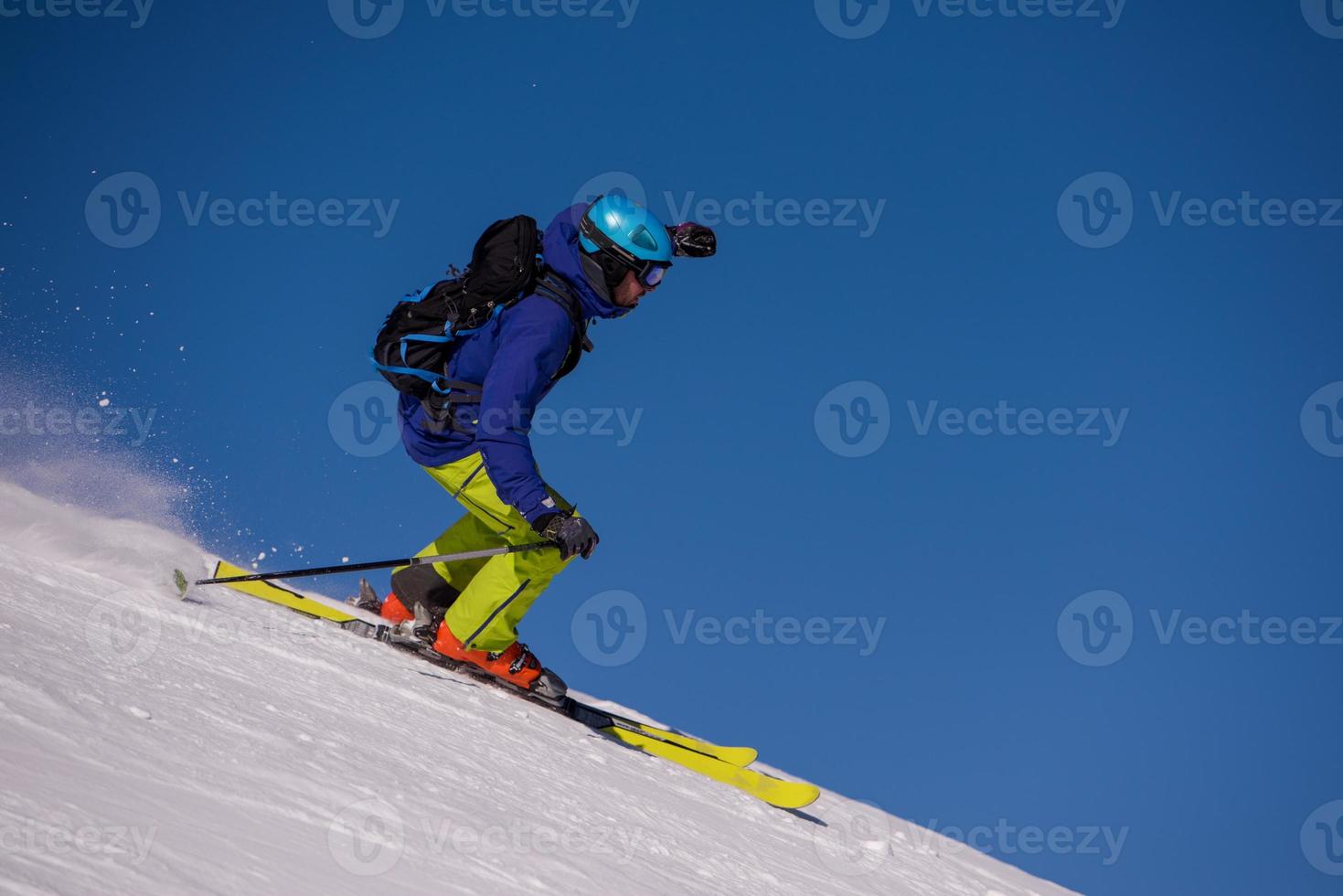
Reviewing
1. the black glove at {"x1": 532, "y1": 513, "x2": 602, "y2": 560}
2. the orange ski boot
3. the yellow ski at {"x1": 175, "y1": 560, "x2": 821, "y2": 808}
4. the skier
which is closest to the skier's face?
the skier

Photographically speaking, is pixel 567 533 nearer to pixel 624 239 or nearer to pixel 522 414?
pixel 522 414

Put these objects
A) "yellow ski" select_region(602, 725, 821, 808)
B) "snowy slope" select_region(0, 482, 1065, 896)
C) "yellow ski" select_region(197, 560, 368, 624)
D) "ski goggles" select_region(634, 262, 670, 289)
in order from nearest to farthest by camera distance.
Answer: "snowy slope" select_region(0, 482, 1065, 896) → "yellow ski" select_region(602, 725, 821, 808) → "ski goggles" select_region(634, 262, 670, 289) → "yellow ski" select_region(197, 560, 368, 624)

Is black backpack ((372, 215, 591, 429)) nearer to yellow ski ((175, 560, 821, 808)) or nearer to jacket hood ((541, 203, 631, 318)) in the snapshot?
jacket hood ((541, 203, 631, 318))

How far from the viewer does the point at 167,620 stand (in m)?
4.43

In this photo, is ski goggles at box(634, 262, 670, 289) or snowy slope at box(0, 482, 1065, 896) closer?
snowy slope at box(0, 482, 1065, 896)

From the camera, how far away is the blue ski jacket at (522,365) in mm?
5617

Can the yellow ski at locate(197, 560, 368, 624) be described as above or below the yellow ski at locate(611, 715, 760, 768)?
below

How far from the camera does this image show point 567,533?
5582 mm

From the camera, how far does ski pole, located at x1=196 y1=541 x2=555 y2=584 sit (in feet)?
19.6

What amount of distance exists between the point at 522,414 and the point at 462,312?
2.44ft

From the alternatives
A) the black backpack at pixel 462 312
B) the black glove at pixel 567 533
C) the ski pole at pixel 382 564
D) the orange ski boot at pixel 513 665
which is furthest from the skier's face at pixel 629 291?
the orange ski boot at pixel 513 665

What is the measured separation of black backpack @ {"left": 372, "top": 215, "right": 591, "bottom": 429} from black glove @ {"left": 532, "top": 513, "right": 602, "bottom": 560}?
3.06 ft

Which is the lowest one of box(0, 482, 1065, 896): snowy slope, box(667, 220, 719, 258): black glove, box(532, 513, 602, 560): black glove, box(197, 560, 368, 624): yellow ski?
box(0, 482, 1065, 896): snowy slope

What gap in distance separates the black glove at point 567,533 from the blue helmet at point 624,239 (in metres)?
1.40
